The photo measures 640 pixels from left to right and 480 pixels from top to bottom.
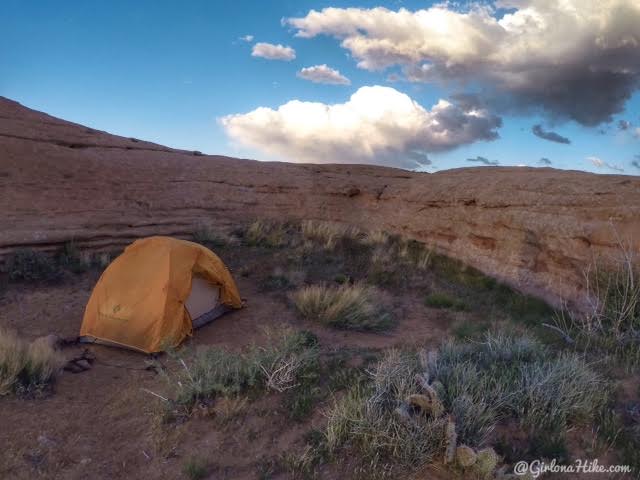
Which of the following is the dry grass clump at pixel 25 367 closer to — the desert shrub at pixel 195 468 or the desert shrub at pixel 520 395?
the desert shrub at pixel 195 468

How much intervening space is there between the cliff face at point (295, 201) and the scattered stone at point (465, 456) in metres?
7.25

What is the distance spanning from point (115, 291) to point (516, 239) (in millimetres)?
8514

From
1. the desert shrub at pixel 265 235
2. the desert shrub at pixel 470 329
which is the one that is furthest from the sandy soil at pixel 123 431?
the desert shrub at pixel 265 235

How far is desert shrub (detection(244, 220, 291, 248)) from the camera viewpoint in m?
14.8

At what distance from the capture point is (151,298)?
28.0 ft

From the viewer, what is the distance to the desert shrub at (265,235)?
48.5 ft

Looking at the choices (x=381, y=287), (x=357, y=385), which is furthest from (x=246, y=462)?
(x=381, y=287)

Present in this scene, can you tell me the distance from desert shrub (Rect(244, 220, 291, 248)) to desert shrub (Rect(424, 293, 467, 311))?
190 inches

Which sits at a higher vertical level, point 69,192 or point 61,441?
point 69,192

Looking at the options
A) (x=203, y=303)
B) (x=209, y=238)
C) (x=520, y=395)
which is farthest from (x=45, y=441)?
(x=209, y=238)

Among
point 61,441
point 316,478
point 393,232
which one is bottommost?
point 61,441

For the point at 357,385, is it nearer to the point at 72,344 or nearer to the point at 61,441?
the point at 61,441

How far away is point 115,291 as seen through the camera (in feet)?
29.0

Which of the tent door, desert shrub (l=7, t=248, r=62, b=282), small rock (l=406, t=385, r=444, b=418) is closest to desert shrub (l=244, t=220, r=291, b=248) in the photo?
the tent door
